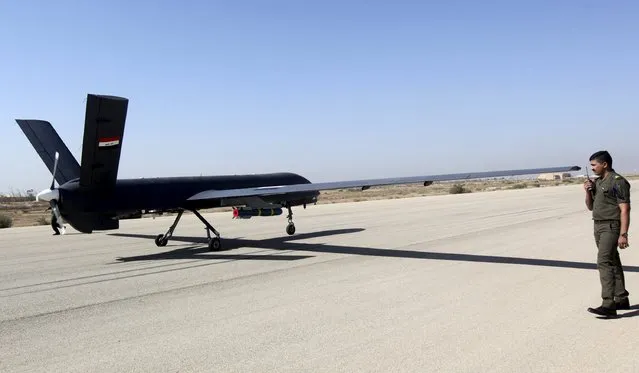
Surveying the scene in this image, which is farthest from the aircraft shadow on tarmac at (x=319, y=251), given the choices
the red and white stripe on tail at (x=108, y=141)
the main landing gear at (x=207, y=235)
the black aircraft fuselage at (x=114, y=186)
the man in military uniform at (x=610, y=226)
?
the man in military uniform at (x=610, y=226)

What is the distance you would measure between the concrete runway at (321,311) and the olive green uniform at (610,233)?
409 mm

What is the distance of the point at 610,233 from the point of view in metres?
7.18

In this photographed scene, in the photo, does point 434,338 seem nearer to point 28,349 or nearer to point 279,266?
point 28,349

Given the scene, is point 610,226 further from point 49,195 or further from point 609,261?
point 49,195

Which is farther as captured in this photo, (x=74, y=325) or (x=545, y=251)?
(x=545, y=251)

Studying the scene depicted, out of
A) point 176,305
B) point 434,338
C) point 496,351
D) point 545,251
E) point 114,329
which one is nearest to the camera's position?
point 496,351

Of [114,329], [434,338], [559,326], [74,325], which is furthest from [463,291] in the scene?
[74,325]

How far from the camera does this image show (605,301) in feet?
23.5

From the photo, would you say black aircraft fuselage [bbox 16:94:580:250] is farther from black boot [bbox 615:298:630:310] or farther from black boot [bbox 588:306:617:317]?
black boot [bbox 588:306:617:317]

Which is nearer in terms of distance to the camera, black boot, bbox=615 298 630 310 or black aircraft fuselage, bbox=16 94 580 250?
black boot, bbox=615 298 630 310

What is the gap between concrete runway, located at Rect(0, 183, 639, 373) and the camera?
5.71 meters

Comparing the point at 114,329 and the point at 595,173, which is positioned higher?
the point at 595,173

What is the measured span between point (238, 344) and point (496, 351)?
3.10 m

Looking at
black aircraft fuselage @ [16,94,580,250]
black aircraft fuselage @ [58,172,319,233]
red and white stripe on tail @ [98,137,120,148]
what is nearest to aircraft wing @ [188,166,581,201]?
black aircraft fuselage @ [16,94,580,250]
